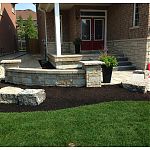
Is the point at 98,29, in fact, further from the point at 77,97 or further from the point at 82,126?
the point at 82,126

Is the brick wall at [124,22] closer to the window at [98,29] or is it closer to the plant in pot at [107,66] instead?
the window at [98,29]

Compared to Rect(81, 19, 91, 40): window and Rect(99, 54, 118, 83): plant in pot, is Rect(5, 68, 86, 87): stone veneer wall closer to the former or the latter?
Rect(99, 54, 118, 83): plant in pot

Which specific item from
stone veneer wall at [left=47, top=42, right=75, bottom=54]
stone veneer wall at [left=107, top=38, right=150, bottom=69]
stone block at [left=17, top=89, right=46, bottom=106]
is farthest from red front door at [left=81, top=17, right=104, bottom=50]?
stone block at [left=17, top=89, right=46, bottom=106]

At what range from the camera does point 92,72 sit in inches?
259

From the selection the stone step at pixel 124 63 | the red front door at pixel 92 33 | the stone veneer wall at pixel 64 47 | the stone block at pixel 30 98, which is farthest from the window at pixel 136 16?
the stone block at pixel 30 98

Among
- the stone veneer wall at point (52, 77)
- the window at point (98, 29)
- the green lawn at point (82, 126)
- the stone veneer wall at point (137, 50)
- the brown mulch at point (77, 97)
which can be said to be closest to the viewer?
the green lawn at point (82, 126)

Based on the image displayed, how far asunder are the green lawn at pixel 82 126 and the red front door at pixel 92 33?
32.9 ft

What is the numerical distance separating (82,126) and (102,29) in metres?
11.6

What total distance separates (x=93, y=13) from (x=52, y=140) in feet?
39.6

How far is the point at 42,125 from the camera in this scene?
409 cm

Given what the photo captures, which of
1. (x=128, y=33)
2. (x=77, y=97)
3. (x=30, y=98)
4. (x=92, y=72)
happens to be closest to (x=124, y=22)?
(x=128, y=33)

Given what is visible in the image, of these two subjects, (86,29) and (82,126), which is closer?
(82,126)

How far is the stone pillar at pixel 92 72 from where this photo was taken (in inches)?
256

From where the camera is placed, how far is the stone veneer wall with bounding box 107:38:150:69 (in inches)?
381
